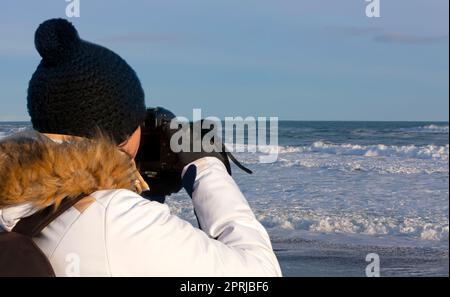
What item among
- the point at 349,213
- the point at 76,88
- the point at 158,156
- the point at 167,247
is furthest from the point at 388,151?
the point at 167,247

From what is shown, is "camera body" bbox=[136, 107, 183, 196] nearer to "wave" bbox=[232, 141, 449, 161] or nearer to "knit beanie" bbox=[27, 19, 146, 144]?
"knit beanie" bbox=[27, 19, 146, 144]

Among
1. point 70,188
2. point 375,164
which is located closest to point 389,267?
point 70,188

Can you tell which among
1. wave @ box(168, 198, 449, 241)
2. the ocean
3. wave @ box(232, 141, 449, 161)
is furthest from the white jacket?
wave @ box(232, 141, 449, 161)

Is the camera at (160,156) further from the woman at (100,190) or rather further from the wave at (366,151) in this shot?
the wave at (366,151)

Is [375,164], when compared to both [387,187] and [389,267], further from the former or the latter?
[389,267]

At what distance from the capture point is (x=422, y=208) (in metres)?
8.54

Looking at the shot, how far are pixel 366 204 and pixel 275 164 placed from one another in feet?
17.4

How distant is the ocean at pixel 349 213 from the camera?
6004 millimetres

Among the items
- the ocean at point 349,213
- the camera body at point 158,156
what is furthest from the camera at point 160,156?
the ocean at point 349,213

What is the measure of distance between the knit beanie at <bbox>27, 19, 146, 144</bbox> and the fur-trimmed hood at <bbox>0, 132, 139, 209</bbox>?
76 mm

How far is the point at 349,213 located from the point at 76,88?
694cm

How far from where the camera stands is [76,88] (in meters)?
1.38

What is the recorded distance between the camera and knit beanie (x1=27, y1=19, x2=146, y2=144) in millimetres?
1383

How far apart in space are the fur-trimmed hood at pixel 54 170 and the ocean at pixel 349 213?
1128 millimetres
